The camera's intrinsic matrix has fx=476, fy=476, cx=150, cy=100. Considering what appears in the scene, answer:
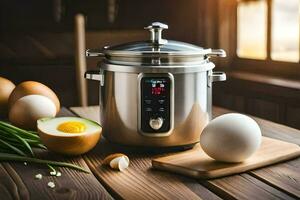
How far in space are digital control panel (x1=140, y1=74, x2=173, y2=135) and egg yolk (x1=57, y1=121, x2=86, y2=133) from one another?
4.7 inches

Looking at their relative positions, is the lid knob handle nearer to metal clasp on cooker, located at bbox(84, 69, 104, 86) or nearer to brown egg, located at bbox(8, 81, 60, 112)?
metal clasp on cooker, located at bbox(84, 69, 104, 86)

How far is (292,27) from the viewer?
2.09 metres

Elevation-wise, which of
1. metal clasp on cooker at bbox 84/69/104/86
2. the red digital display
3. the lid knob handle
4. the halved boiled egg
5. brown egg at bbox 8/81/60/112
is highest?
the lid knob handle

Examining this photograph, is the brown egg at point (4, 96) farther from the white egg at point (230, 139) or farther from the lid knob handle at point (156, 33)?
the white egg at point (230, 139)

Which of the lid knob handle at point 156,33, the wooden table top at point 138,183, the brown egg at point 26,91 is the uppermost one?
the lid knob handle at point 156,33

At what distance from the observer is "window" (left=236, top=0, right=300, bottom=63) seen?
209 centimetres

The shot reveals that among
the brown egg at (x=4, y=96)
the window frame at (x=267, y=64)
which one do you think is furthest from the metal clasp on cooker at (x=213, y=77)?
the window frame at (x=267, y=64)

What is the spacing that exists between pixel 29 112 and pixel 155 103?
0.37 meters

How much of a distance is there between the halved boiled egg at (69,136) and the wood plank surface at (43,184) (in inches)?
1.2

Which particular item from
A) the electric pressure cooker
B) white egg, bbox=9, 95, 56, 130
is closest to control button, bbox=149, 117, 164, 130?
the electric pressure cooker

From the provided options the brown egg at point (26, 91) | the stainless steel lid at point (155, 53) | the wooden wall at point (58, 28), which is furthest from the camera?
the wooden wall at point (58, 28)

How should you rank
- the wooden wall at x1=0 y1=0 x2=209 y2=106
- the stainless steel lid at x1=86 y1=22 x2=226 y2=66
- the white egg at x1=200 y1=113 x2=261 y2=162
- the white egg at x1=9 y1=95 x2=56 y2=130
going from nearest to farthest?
1. the white egg at x1=200 y1=113 x2=261 y2=162
2. the stainless steel lid at x1=86 y1=22 x2=226 y2=66
3. the white egg at x1=9 y1=95 x2=56 y2=130
4. the wooden wall at x1=0 y1=0 x2=209 y2=106

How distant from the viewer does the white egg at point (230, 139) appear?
0.81 meters

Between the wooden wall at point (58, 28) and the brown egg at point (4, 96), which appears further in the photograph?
the wooden wall at point (58, 28)
